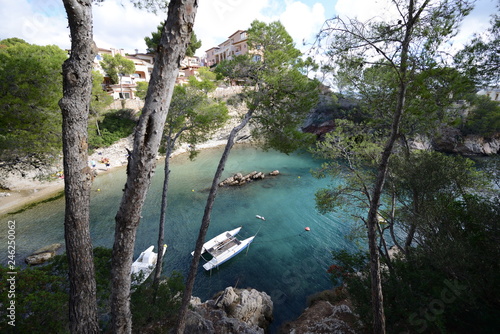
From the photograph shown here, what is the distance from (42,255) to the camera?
38.2ft

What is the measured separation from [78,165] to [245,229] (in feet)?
41.9

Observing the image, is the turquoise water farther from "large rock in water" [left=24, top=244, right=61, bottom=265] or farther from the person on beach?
the person on beach

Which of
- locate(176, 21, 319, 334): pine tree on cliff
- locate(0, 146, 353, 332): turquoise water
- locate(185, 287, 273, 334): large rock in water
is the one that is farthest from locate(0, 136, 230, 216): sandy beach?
locate(176, 21, 319, 334): pine tree on cliff

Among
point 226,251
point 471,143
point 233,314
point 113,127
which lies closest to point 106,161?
point 113,127

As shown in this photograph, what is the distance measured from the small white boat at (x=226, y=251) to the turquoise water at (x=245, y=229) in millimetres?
413

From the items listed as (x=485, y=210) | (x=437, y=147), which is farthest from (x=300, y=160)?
(x=485, y=210)

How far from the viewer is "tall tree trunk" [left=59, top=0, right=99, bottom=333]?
3002mm

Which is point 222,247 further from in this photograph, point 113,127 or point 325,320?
point 113,127

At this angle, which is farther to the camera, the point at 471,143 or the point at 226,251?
the point at 471,143

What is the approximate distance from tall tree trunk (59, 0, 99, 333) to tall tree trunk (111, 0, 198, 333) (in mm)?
565

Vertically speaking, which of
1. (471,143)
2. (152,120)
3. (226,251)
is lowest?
(226,251)

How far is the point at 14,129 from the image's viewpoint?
9758 millimetres

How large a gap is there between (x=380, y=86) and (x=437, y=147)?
26.4 m

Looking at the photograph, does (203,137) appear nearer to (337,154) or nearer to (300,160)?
(337,154)
